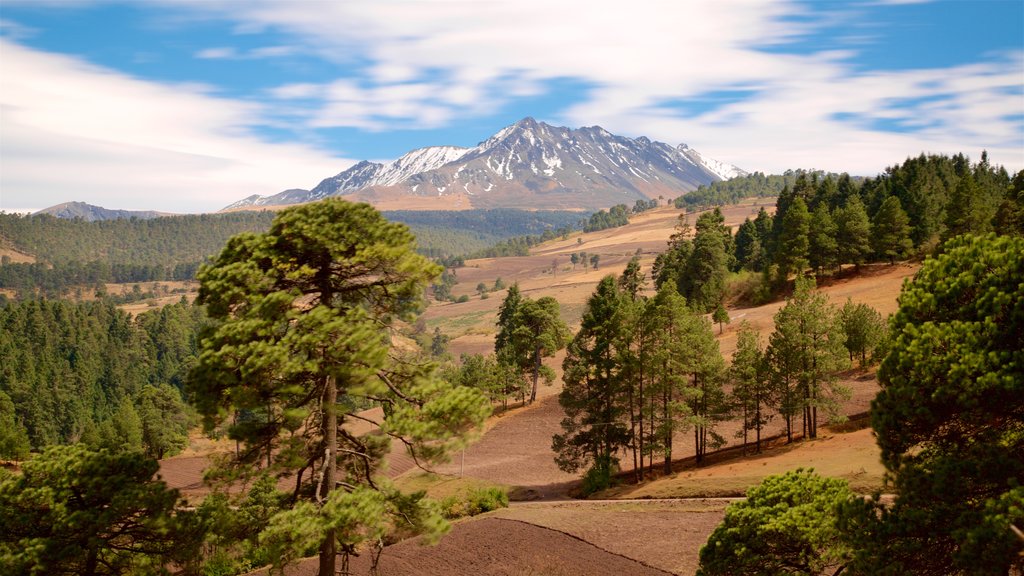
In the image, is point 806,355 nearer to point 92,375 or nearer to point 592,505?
point 592,505

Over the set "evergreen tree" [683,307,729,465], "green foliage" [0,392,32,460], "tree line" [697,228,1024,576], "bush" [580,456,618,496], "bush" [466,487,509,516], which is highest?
"tree line" [697,228,1024,576]

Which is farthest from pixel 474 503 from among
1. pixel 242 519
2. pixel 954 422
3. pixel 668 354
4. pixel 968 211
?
pixel 968 211

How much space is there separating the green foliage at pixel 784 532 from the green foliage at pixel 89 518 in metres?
11.2

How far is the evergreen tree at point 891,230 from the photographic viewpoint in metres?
69.8

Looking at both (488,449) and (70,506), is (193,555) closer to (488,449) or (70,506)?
(70,506)

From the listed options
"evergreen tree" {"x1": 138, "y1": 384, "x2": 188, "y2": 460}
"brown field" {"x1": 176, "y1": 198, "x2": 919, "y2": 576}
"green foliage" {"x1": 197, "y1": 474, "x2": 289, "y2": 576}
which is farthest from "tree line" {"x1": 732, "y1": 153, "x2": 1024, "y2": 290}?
"evergreen tree" {"x1": 138, "y1": 384, "x2": 188, "y2": 460}

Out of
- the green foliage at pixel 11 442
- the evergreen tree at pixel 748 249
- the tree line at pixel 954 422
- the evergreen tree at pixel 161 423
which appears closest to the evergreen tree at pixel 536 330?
the evergreen tree at pixel 748 249

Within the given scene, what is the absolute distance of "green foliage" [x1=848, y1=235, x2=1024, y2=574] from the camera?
32.8ft

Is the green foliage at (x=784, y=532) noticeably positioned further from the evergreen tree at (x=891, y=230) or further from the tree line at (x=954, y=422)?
the evergreen tree at (x=891, y=230)

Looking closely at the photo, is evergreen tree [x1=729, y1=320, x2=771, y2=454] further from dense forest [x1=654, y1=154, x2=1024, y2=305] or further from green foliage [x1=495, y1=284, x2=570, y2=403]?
dense forest [x1=654, y1=154, x2=1024, y2=305]

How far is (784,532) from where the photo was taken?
1356cm

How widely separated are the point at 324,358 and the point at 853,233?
234 feet

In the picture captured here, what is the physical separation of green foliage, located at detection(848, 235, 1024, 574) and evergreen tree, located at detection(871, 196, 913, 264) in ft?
219

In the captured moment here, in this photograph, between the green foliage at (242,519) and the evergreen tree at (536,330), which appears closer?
the green foliage at (242,519)
